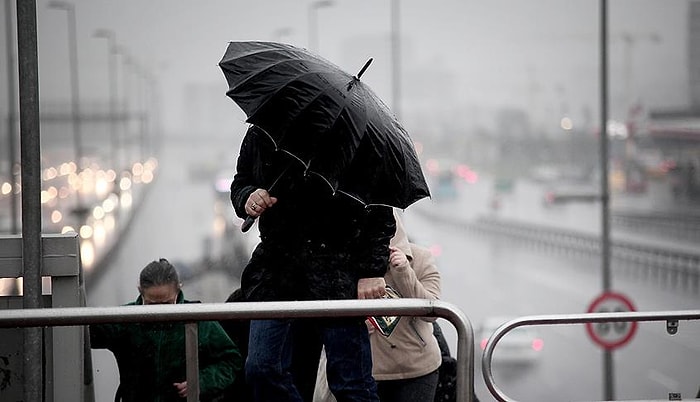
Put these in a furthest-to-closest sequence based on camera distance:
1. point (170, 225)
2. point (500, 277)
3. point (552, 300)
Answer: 1. point (170, 225)
2. point (500, 277)
3. point (552, 300)

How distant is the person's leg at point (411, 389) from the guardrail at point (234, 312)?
0.98 metres

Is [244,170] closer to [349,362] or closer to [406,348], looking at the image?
[349,362]

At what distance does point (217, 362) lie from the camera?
3.91m

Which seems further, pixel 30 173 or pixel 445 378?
pixel 445 378

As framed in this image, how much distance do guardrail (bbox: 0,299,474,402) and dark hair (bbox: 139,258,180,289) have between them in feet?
2.74

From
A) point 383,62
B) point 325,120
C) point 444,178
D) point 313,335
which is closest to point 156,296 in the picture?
point 313,335

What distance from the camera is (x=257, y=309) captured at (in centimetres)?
305

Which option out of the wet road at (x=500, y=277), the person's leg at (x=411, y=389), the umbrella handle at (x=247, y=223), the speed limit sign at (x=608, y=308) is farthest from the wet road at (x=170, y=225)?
the umbrella handle at (x=247, y=223)

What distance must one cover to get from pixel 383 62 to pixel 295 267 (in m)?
19.6

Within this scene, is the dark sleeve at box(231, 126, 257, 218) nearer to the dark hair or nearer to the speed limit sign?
the dark hair

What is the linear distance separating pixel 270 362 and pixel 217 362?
0.22 metres

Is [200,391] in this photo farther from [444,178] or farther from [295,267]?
[444,178]

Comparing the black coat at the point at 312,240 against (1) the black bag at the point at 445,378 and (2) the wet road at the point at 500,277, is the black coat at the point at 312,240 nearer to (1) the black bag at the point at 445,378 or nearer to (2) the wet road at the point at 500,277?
(1) the black bag at the point at 445,378

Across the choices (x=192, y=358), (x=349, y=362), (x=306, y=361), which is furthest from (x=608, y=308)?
(x=192, y=358)
